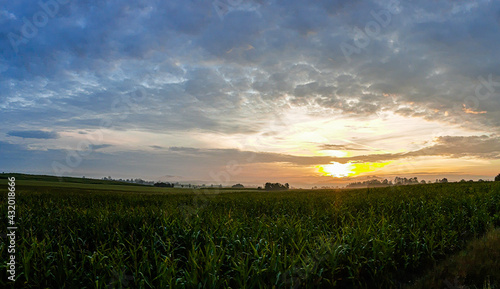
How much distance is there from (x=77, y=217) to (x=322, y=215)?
9.64 m

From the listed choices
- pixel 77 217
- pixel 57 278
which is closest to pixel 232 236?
pixel 57 278

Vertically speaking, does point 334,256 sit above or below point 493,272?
above

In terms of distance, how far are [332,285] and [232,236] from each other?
8.65 feet

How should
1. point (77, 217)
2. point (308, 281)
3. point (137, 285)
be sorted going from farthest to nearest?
point (77, 217) → point (308, 281) → point (137, 285)

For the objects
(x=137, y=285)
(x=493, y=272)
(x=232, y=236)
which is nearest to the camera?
(x=137, y=285)

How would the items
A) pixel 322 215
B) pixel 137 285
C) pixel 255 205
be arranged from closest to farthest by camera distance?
pixel 137 285
pixel 322 215
pixel 255 205

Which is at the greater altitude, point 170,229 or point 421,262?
point 170,229

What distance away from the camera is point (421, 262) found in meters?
7.52

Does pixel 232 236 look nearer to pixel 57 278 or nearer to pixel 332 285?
pixel 332 285

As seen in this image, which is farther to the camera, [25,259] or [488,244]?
[488,244]

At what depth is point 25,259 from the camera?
18.3 ft

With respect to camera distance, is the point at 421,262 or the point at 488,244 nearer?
the point at 421,262

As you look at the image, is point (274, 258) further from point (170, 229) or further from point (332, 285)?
point (170, 229)

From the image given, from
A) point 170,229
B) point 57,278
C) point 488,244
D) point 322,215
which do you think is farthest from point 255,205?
point 57,278
